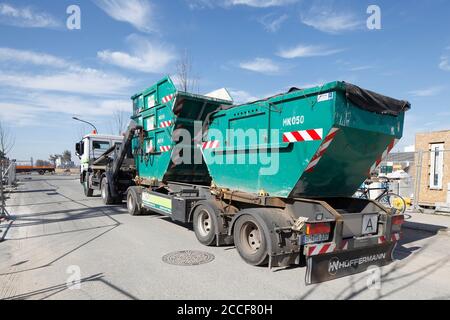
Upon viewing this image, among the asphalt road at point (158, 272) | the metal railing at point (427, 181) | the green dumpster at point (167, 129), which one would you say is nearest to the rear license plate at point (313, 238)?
the asphalt road at point (158, 272)

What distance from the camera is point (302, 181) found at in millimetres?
5074

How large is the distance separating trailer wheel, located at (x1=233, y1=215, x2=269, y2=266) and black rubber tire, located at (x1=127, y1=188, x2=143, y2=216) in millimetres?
4947

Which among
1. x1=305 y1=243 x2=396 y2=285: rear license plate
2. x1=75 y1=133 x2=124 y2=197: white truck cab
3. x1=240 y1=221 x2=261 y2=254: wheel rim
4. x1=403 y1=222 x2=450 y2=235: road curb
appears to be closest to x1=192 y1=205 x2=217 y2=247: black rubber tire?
x1=240 y1=221 x2=261 y2=254: wheel rim

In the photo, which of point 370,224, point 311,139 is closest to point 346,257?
point 370,224

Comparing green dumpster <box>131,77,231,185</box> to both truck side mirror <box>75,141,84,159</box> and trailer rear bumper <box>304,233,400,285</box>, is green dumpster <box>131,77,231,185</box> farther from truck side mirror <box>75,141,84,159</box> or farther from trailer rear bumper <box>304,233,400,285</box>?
truck side mirror <box>75,141,84,159</box>

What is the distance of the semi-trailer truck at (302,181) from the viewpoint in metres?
4.62

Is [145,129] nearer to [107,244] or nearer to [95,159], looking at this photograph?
[107,244]

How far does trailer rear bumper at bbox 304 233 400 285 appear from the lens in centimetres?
446

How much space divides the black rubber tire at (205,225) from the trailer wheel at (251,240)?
2.16 feet

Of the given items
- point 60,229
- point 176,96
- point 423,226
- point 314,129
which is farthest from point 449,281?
point 60,229

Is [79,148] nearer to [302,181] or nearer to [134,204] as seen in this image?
[134,204]

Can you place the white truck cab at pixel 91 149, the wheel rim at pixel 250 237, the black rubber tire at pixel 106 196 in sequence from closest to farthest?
the wheel rim at pixel 250 237 → the black rubber tire at pixel 106 196 → the white truck cab at pixel 91 149

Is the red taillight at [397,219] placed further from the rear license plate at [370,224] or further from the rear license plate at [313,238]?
the rear license plate at [313,238]

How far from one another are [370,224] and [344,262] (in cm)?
90
